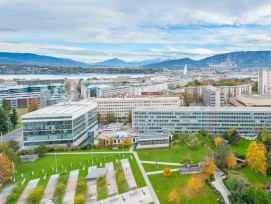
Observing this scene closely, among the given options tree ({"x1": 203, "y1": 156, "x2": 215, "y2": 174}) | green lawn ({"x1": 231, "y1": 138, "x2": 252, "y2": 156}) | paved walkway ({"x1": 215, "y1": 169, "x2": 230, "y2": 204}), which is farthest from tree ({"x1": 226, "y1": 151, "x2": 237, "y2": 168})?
green lawn ({"x1": 231, "y1": 138, "x2": 252, "y2": 156})

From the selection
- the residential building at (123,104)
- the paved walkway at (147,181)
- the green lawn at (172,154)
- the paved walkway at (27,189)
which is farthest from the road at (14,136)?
the paved walkway at (147,181)

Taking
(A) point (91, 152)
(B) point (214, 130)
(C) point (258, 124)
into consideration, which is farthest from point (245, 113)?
(A) point (91, 152)

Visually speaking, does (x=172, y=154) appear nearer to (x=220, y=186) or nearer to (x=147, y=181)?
(x=147, y=181)

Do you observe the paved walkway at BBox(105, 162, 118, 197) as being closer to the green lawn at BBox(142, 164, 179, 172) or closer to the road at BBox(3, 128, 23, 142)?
the green lawn at BBox(142, 164, 179, 172)

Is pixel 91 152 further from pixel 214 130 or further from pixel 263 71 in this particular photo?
pixel 263 71

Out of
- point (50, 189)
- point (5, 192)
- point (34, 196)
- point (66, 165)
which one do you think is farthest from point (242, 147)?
point (5, 192)

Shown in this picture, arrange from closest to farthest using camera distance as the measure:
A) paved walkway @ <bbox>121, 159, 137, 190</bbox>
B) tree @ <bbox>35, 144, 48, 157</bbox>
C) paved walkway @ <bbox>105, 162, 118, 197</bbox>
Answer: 1. paved walkway @ <bbox>105, 162, 118, 197</bbox>
2. paved walkway @ <bbox>121, 159, 137, 190</bbox>
3. tree @ <bbox>35, 144, 48, 157</bbox>
